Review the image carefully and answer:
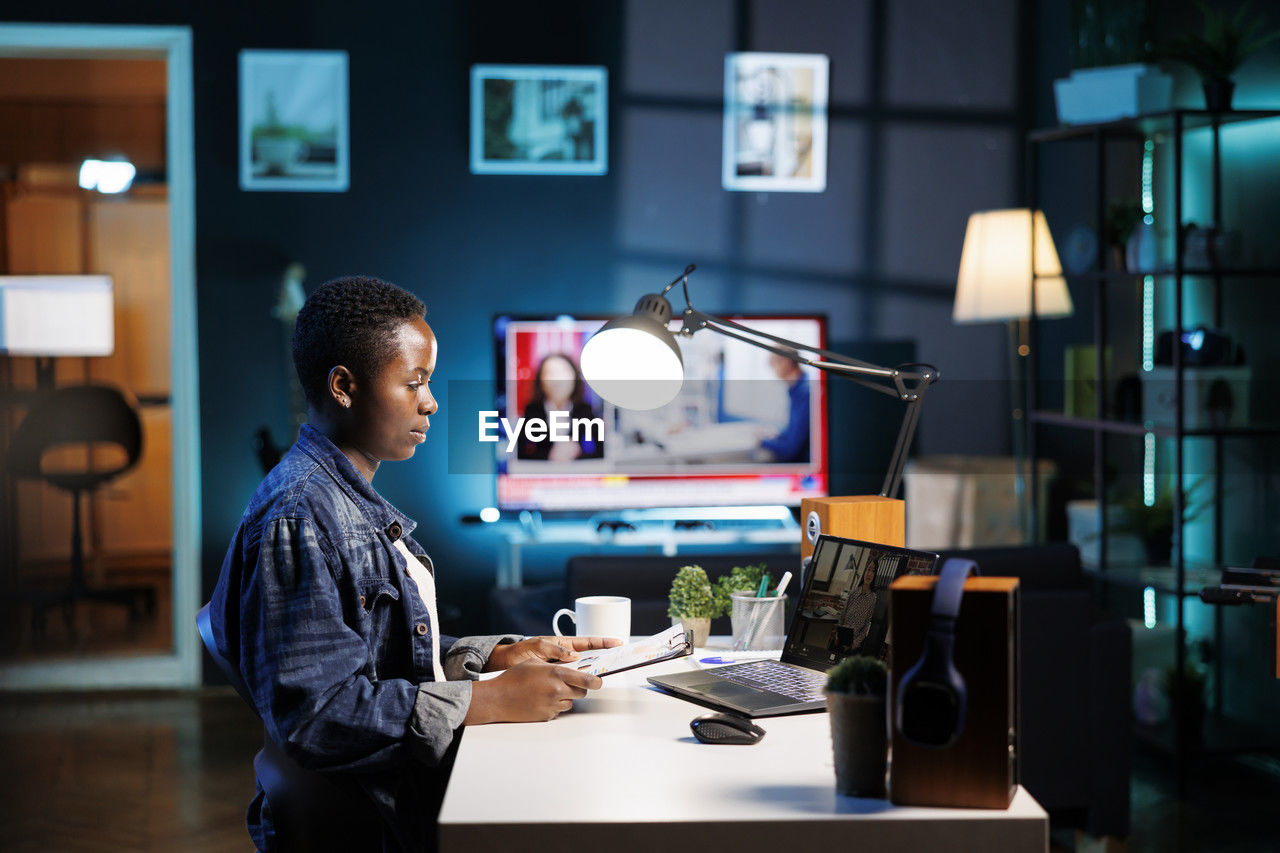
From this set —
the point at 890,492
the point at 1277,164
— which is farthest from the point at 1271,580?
the point at 1277,164

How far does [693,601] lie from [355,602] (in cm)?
71

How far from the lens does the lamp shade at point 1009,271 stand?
4.75 meters

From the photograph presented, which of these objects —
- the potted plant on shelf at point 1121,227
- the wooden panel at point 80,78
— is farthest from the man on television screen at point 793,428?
Result: the wooden panel at point 80,78

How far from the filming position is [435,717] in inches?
64.5

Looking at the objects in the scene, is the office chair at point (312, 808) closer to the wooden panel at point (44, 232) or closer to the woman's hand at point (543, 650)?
the woman's hand at point (543, 650)

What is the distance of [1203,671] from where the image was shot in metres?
4.01

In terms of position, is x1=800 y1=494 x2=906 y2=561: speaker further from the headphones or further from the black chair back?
the black chair back

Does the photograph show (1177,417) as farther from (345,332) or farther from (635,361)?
(345,332)

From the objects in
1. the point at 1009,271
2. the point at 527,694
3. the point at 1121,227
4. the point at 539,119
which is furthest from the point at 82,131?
the point at 527,694

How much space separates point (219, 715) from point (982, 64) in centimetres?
410

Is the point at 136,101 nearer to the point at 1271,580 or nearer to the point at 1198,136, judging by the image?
the point at 1198,136

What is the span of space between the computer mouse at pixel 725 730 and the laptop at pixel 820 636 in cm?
9

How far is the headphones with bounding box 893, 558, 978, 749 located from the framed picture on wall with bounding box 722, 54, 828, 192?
413 centimetres

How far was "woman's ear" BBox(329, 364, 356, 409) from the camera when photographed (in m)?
1.75
